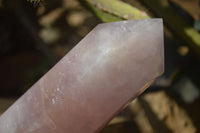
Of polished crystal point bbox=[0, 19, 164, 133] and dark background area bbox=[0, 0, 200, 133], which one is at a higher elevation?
polished crystal point bbox=[0, 19, 164, 133]

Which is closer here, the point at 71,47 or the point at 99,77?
the point at 99,77

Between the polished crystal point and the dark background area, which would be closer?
the polished crystal point

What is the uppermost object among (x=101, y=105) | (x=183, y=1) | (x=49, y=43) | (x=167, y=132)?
(x=101, y=105)

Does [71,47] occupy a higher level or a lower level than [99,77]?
lower

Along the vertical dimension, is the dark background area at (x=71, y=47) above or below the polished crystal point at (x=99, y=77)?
below

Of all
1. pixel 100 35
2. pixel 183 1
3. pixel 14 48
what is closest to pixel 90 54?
pixel 100 35

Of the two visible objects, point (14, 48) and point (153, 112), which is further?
point (14, 48)

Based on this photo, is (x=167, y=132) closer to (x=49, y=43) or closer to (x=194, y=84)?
(x=194, y=84)

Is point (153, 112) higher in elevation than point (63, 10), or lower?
lower
